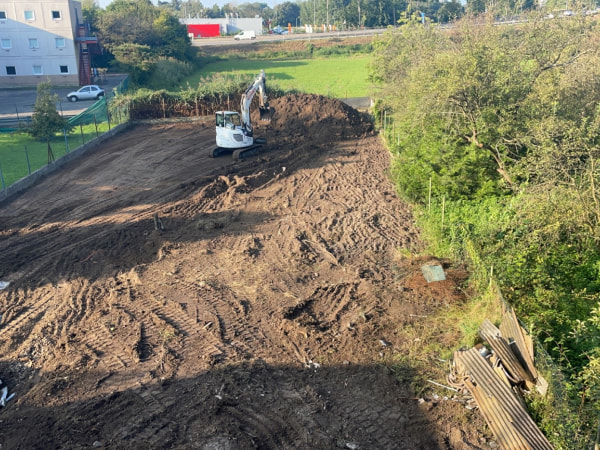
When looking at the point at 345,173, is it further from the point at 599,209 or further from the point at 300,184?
the point at 599,209

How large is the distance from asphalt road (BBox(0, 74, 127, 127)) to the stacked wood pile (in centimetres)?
3014

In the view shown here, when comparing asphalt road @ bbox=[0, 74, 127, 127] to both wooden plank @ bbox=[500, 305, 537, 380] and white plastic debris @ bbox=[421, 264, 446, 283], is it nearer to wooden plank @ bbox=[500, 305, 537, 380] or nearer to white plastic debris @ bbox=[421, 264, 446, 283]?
white plastic debris @ bbox=[421, 264, 446, 283]

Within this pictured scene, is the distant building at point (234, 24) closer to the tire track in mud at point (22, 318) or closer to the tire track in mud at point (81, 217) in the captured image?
the tire track in mud at point (81, 217)

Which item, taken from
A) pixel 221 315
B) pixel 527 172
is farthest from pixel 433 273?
pixel 221 315

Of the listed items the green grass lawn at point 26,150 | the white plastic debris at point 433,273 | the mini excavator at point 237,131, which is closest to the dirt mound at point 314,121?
the mini excavator at point 237,131

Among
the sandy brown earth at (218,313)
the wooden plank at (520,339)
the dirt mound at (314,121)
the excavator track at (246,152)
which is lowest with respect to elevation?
the sandy brown earth at (218,313)

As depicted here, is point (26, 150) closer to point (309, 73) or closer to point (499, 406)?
point (499, 406)

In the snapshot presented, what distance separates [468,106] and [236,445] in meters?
12.7

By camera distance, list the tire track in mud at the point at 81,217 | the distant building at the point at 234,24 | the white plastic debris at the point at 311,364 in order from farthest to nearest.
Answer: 1. the distant building at the point at 234,24
2. the tire track in mud at the point at 81,217
3. the white plastic debris at the point at 311,364

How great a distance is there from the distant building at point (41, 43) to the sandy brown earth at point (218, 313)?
102 feet

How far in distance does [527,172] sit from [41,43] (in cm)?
4777

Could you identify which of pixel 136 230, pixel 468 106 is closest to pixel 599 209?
pixel 468 106

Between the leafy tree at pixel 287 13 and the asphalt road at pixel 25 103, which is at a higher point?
the leafy tree at pixel 287 13

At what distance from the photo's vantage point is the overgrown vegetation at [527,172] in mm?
10977
